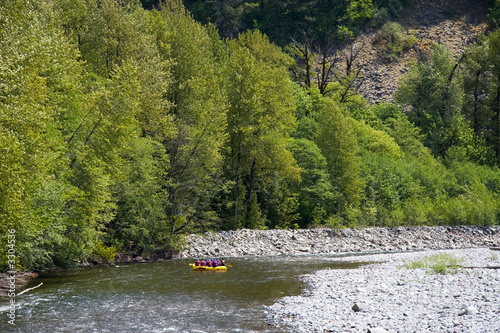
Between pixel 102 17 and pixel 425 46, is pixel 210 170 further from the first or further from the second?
pixel 425 46

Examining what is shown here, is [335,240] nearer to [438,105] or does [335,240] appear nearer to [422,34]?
[438,105]

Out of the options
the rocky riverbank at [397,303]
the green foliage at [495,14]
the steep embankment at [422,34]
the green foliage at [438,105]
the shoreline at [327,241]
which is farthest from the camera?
the green foliage at [495,14]

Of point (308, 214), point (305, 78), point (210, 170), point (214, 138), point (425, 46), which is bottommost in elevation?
point (308, 214)

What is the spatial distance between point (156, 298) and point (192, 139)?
18.1 meters

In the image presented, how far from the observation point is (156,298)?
18078 mm

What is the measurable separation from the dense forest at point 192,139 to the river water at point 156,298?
258 cm

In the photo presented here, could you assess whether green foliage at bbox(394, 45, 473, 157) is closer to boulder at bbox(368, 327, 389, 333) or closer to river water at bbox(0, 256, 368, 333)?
river water at bbox(0, 256, 368, 333)

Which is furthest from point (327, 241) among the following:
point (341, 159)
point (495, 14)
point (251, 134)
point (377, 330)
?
point (495, 14)

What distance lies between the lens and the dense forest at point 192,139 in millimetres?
22387

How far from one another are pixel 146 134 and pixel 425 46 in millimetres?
64324

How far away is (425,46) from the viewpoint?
83.1 metres

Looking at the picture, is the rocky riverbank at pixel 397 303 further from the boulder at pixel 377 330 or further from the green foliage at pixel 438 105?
the green foliage at pixel 438 105

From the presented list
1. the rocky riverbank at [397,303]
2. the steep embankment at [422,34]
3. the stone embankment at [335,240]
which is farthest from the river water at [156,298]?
the steep embankment at [422,34]

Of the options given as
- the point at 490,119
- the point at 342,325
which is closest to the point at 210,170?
the point at 342,325
